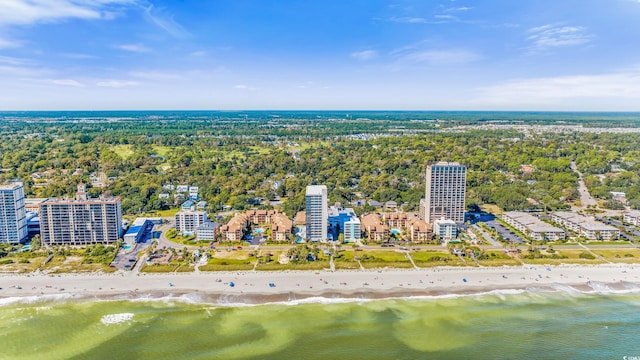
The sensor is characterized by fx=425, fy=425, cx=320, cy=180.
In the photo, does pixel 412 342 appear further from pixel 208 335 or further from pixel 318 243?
pixel 318 243

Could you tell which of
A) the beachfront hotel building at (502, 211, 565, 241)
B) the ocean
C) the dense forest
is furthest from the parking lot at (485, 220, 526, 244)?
the ocean

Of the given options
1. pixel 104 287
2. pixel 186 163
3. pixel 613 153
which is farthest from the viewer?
pixel 613 153

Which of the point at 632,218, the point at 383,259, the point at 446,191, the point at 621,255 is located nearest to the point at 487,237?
the point at 446,191

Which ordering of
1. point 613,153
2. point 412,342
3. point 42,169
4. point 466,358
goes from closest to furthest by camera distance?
1. point 466,358
2. point 412,342
3. point 42,169
4. point 613,153

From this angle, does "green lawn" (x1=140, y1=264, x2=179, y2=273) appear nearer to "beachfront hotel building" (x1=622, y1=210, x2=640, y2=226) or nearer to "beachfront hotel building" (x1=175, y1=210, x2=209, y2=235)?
"beachfront hotel building" (x1=175, y1=210, x2=209, y2=235)

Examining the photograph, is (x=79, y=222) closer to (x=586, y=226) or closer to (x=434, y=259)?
(x=434, y=259)

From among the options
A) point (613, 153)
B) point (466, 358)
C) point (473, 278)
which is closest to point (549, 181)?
point (613, 153)

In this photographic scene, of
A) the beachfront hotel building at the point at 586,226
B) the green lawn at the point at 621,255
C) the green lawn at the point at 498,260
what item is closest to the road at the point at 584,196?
the beachfront hotel building at the point at 586,226
